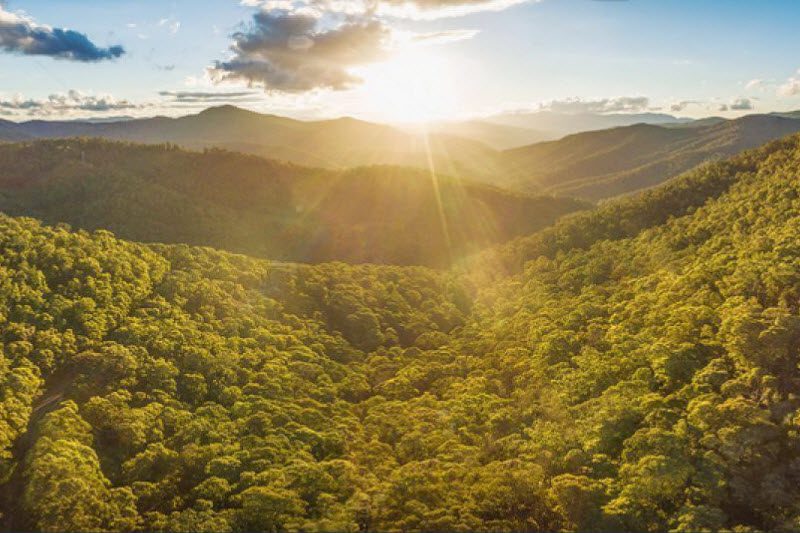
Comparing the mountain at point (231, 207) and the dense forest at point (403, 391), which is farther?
the mountain at point (231, 207)

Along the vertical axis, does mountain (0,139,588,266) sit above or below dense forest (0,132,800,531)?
above

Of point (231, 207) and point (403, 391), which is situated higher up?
point (231, 207)

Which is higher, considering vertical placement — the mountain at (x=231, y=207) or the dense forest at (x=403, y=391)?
the mountain at (x=231, y=207)

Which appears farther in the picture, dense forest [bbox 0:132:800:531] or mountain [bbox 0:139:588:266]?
mountain [bbox 0:139:588:266]

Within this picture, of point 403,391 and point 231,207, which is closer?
point 403,391
